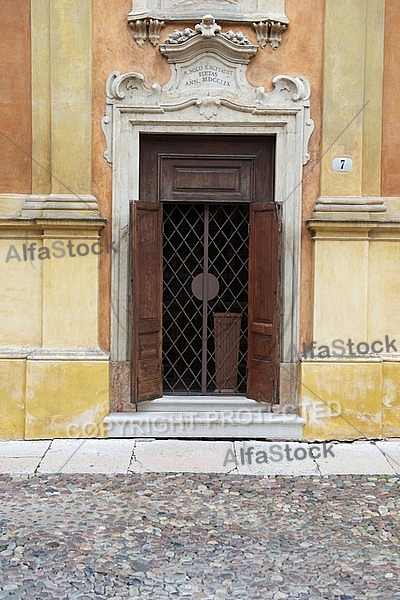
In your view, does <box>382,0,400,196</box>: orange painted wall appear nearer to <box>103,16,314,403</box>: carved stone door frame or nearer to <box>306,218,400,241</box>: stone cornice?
<box>306,218,400,241</box>: stone cornice

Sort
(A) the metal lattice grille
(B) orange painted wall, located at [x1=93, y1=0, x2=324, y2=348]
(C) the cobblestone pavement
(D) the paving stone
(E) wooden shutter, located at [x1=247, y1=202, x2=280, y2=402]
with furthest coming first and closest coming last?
(A) the metal lattice grille < (E) wooden shutter, located at [x1=247, y1=202, x2=280, y2=402] < (B) orange painted wall, located at [x1=93, y1=0, x2=324, y2=348] < (D) the paving stone < (C) the cobblestone pavement

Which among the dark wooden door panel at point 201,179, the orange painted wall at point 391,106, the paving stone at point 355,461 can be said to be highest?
the orange painted wall at point 391,106

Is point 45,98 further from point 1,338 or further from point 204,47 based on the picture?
point 1,338

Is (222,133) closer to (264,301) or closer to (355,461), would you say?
(264,301)

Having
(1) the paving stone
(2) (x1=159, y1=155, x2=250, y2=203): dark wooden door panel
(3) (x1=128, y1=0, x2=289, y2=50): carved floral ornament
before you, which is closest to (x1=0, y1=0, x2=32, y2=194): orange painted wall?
(3) (x1=128, y1=0, x2=289, y2=50): carved floral ornament

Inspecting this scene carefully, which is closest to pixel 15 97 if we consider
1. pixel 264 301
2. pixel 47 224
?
pixel 47 224

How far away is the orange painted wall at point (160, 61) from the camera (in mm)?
7941

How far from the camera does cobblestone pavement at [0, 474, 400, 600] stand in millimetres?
4711

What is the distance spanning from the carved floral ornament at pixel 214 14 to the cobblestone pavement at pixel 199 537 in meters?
4.46

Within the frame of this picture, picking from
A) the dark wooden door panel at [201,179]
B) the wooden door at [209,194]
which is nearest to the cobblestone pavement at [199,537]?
the wooden door at [209,194]

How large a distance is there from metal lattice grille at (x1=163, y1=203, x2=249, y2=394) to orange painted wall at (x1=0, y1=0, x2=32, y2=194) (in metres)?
1.64

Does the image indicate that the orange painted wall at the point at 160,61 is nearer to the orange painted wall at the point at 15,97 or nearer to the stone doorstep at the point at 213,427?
the orange painted wall at the point at 15,97

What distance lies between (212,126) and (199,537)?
14.3 ft

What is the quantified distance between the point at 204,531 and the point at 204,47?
490cm
